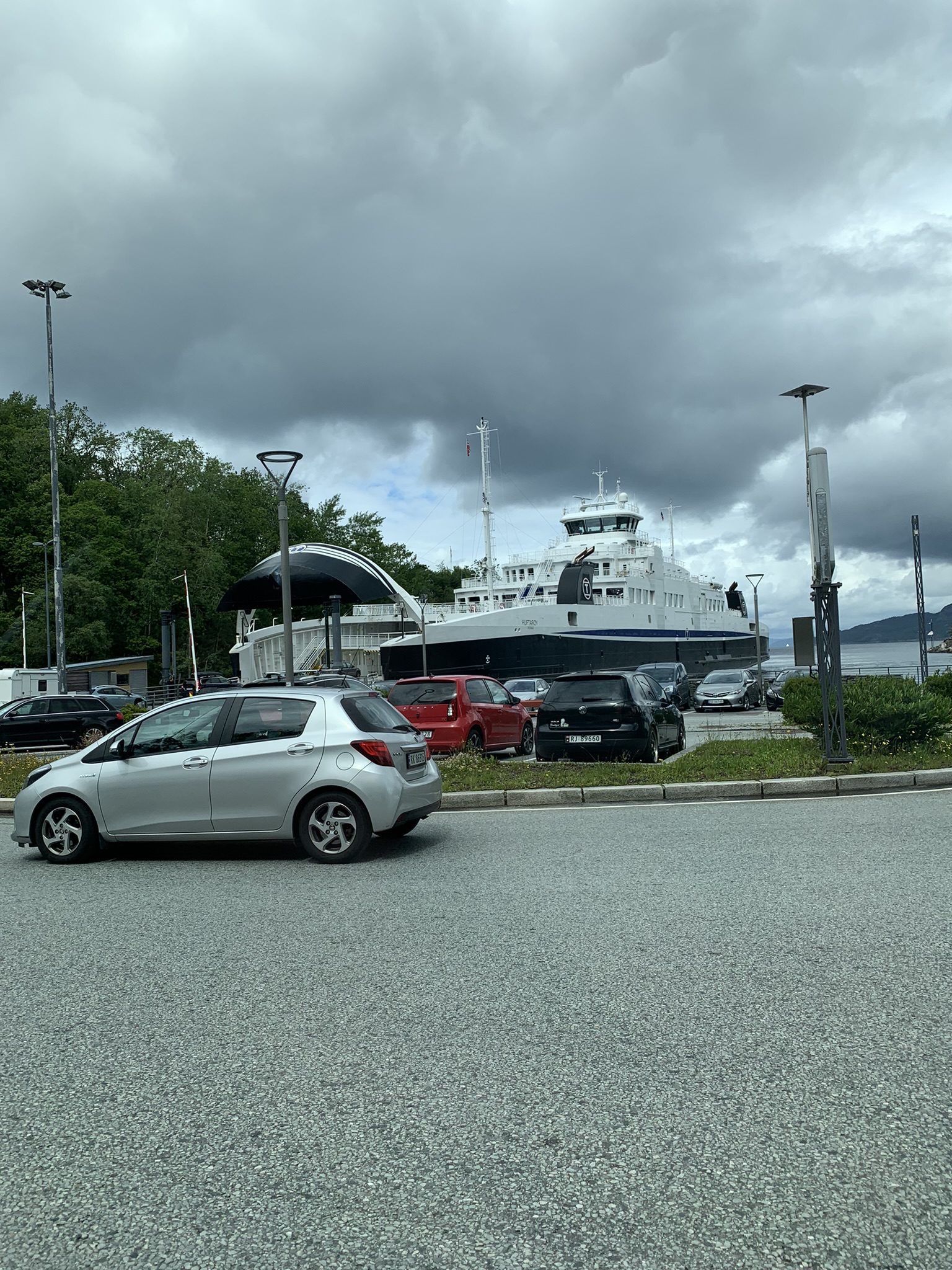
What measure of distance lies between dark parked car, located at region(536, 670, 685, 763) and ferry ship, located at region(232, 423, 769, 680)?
1209 inches

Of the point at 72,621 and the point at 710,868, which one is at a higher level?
the point at 72,621

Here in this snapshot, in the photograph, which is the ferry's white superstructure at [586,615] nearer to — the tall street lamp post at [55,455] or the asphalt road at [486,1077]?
the tall street lamp post at [55,455]

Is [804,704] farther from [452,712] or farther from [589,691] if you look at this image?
[452,712]

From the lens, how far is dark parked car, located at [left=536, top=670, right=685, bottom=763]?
14.8 meters

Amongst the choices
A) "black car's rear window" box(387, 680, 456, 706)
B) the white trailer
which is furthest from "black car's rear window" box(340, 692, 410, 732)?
the white trailer

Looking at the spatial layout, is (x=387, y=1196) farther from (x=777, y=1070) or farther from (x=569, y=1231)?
(x=777, y=1070)

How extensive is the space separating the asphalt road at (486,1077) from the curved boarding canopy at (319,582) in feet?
119

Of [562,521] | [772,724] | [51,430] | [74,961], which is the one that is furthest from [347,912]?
[562,521]

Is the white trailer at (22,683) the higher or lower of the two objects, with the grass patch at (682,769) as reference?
higher

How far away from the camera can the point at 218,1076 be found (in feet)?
Result: 12.4

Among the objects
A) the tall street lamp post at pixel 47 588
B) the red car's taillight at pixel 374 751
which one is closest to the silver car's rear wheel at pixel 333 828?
the red car's taillight at pixel 374 751

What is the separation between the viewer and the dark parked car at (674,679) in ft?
109

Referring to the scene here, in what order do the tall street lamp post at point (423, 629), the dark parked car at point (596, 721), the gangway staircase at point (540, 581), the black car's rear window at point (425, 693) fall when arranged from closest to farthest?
the dark parked car at point (596, 721) < the black car's rear window at point (425, 693) < the tall street lamp post at point (423, 629) < the gangway staircase at point (540, 581)

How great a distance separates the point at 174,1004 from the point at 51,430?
32.3 m
